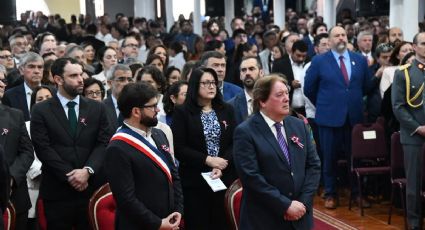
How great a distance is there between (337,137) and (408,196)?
1.49 m

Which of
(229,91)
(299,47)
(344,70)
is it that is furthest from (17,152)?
(299,47)

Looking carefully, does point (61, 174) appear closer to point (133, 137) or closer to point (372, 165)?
point (133, 137)

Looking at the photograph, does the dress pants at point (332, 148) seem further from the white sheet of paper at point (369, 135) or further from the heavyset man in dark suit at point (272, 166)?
the heavyset man in dark suit at point (272, 166)

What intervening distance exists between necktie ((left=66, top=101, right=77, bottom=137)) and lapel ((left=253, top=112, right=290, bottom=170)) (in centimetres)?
157

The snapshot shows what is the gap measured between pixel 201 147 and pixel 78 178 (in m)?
0.94

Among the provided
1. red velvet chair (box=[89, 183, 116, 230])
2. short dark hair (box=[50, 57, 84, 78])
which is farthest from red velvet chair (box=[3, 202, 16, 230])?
short dark hair (box=[50, 57, 84, 78])

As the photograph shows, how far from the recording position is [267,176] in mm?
5008

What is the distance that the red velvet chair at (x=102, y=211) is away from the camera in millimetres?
5530

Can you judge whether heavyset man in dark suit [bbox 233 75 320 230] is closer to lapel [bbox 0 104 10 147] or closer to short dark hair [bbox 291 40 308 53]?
lapel [bbox 0 104 10 147]

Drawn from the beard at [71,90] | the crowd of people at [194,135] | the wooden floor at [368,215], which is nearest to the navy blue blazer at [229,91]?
the crowd of people at [194,135]

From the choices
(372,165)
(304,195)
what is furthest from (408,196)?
(304,195)

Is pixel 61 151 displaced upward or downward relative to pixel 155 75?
downward

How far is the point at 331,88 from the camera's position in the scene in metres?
8.78

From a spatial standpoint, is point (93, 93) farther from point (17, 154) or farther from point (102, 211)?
point (102, 211)
